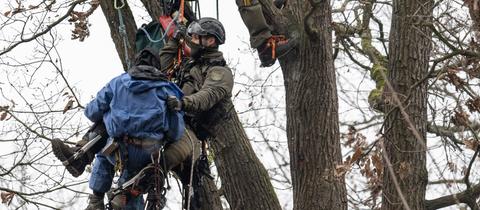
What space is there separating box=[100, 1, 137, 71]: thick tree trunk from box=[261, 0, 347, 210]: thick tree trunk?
1218 millimetres

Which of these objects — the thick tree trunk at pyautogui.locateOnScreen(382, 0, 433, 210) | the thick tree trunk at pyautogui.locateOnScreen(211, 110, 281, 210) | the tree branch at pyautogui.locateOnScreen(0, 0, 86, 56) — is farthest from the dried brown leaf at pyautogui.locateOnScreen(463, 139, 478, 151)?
the tree branch at pyautogui.locateOnScreen(0, 0, 86, 56)

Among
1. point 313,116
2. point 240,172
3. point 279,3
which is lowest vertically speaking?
point 240,172

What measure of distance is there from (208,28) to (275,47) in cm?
66

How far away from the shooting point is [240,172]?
25.3ft

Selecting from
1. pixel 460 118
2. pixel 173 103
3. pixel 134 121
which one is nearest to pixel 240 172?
pixel 173 103

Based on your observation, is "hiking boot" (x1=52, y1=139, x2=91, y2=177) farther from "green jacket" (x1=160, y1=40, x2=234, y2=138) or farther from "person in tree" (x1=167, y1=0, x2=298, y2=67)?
"person in tree" (x1=167, y1=0, x2=298, y2=67)

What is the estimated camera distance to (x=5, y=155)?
10.3 meters

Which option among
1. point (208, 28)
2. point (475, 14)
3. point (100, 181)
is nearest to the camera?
point (475, 14)

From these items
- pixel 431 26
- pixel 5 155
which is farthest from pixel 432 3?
pixel 5 155

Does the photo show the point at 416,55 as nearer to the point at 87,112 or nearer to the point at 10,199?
the point at 87,112

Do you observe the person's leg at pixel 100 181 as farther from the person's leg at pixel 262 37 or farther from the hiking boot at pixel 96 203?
the person's leg at pixel 262 37

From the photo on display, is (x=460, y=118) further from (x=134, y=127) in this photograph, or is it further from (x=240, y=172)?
(x=134, y=127)

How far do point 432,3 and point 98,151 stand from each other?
2.55 m

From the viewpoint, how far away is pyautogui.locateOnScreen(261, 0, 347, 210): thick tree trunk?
25.1ft
